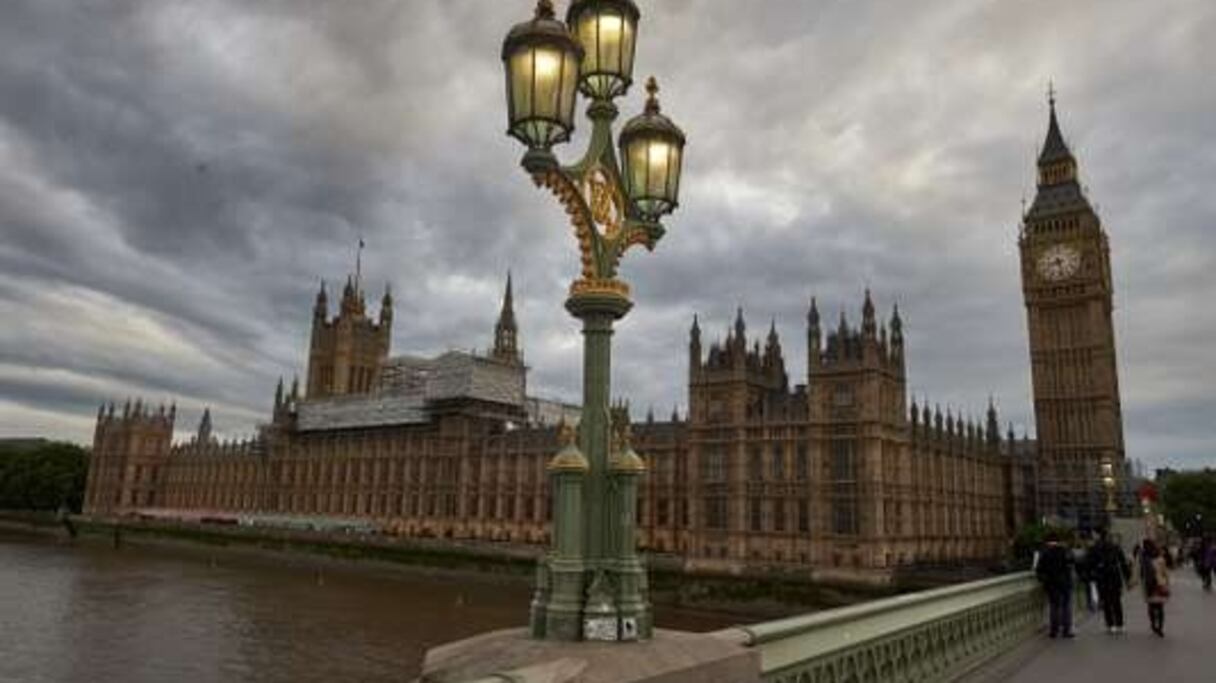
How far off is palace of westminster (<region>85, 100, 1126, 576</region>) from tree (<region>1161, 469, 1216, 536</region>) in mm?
24411

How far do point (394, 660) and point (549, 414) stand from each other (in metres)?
75.8

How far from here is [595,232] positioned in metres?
7.04

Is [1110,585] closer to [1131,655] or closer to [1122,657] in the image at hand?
[1131,655]

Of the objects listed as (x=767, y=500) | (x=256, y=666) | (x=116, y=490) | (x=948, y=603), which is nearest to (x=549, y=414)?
(x=767, y=500)

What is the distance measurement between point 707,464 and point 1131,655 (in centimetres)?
5217

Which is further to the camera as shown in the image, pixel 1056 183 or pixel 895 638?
pixel 1056 183

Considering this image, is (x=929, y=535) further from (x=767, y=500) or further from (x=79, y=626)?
(x=79, y=626)

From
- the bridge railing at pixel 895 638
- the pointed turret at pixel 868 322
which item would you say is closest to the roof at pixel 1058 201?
the pointed turret at pixel 868 322

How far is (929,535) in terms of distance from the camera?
64188 mm

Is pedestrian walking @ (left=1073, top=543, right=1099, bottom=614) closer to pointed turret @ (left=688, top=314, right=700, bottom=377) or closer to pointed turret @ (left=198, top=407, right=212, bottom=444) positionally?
pointed turret @ (left=688, top=314, right=700, bottom=377)

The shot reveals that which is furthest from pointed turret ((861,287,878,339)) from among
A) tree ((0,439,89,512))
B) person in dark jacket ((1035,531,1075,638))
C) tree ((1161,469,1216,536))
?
tree ((0,439,89,512))

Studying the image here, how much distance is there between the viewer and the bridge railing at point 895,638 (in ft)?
21.0

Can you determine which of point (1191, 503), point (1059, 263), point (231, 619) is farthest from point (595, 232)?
point (1191, 503)

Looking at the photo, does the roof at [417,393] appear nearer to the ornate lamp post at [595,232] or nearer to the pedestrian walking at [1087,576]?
the pedestrian walking at [1087,576]
